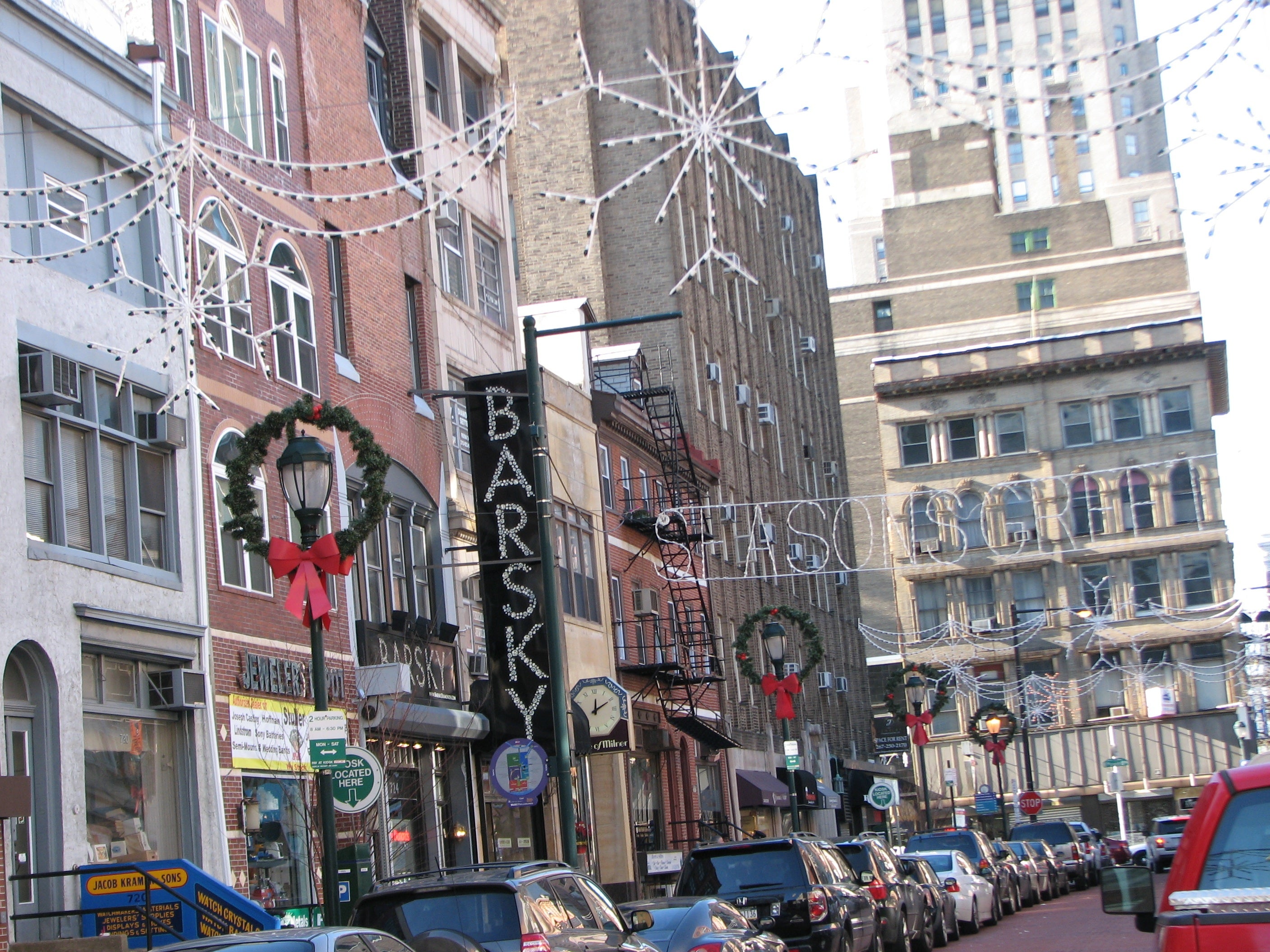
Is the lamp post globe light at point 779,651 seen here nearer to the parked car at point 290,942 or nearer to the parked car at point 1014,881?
the parked car at point 1014,881

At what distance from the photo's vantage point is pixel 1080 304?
322ft

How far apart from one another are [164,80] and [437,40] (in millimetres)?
11261

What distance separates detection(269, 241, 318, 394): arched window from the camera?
2377 cm

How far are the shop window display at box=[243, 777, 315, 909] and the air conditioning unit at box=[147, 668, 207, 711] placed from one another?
68.7 inches

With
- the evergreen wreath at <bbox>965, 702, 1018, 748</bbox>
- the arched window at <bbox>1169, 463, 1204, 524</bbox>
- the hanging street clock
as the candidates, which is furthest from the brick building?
the hanging street clock

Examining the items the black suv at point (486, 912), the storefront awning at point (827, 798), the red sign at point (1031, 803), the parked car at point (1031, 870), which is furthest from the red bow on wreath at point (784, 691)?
the red sign at point (1031, 803)

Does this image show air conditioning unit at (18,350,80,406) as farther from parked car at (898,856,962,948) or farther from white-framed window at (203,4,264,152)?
parked car at (898,856,962,948)

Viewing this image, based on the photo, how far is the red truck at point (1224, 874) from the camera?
5.65m

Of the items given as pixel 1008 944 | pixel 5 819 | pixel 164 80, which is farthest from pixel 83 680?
pixel 1008 944

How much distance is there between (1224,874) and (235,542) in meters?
17.6

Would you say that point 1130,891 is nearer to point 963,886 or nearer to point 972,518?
point 963,886

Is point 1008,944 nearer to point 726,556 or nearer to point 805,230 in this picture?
point 726,556

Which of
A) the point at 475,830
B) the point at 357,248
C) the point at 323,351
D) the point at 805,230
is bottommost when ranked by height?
the point at 475,830

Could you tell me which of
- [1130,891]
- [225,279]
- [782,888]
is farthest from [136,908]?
[1130,891]
